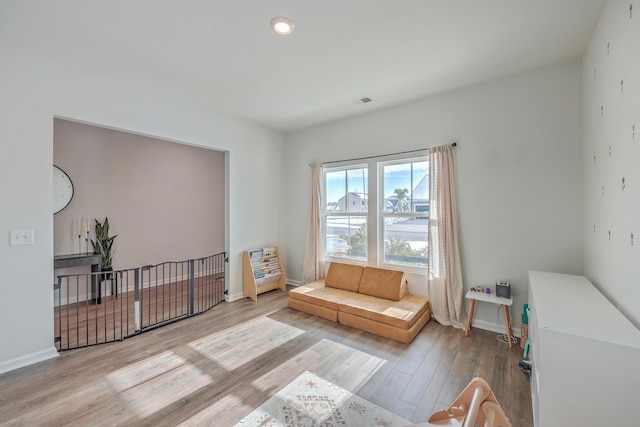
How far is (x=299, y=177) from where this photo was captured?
16.2 feet

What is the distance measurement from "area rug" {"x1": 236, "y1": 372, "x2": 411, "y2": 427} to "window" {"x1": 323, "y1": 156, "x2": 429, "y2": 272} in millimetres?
2096

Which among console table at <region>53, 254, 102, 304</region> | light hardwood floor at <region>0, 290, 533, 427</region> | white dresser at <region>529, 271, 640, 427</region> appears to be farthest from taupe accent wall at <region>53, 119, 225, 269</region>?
white dresser at <region>529, 271, 640, 427</region>

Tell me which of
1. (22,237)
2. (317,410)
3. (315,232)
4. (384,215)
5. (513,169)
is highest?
(513,169)

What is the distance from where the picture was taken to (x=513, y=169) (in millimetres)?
2969

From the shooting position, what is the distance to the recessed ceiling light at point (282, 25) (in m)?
2.06

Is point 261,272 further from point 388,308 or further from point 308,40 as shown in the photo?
point 308,40

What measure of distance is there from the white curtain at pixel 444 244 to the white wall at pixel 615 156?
46.1 inches

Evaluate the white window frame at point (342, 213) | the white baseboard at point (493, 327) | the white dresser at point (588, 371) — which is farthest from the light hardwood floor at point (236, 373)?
the white window frame at point (342, 213)

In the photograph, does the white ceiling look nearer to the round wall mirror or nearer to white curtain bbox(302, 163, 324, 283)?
white curtain bbox(302, 163, 324, 283)

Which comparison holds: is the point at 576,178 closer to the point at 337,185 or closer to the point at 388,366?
the point at 388,366

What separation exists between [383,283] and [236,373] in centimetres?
210

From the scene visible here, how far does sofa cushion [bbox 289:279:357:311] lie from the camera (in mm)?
3491

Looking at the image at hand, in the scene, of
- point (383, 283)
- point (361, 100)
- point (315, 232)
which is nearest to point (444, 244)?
point (383, 283)

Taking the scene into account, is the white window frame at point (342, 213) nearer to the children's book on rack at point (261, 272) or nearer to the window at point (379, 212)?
the window at point (379, 212)
